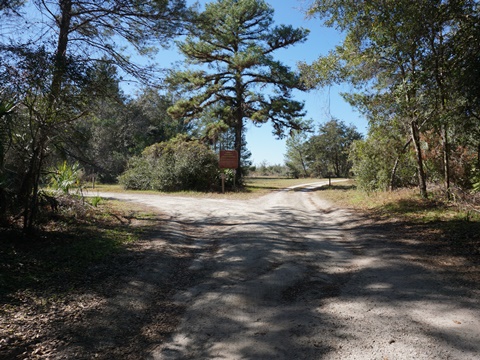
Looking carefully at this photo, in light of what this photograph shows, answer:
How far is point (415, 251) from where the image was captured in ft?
21.2

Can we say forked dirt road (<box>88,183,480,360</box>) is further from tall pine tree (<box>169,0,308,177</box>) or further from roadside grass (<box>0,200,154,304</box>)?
tall pine tree (<box>169,0,308,177</box>)

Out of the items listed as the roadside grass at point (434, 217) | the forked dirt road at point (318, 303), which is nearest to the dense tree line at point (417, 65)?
the roadside grass at point (434, 217)

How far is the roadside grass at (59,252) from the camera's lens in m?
4.93

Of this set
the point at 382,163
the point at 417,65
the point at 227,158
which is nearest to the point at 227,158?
the point at 227,158

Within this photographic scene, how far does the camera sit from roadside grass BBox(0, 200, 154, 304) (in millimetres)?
4930

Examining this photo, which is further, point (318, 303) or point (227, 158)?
point (227, 158)

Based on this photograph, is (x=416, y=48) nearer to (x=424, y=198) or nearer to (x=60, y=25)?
(x=424, y=198)

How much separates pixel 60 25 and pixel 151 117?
29977 millimetres

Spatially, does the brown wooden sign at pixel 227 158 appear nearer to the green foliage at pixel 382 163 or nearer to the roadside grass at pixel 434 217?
the green foliage at pixel 382 163

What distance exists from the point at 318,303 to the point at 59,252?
4894 millimetres

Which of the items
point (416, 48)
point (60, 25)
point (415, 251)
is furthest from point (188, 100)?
point (415, 251)

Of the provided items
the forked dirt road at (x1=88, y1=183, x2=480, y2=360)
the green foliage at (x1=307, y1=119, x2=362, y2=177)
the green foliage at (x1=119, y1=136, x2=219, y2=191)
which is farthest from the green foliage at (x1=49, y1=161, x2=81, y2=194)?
the green foliage at (x1=307, y1=119, x2=362, y2=177)

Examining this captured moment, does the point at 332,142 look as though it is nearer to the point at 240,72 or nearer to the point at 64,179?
the point at 240,72

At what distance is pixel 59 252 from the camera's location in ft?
21.1
